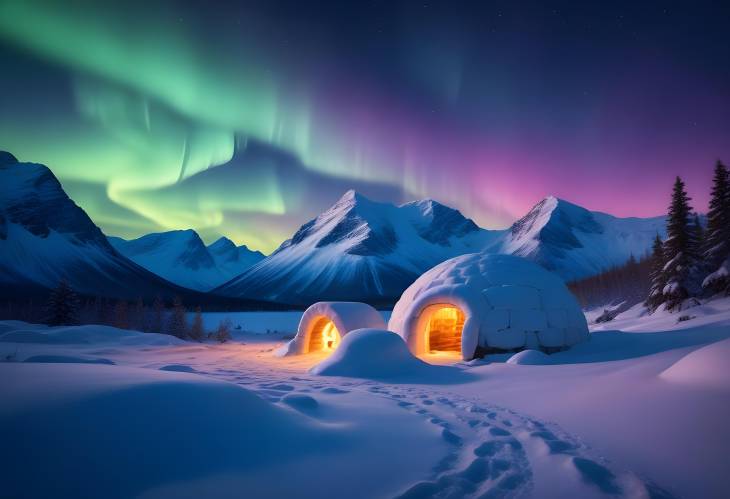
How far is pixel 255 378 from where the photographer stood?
6773 mm

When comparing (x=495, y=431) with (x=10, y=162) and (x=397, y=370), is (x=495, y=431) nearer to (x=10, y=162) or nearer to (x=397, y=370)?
(x=397, y=370)

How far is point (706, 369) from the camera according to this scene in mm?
3809

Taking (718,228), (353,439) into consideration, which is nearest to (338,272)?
(718,228)

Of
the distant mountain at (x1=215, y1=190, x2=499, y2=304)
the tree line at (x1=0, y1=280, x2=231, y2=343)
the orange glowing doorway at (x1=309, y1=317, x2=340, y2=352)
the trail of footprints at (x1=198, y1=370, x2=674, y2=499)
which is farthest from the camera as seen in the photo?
the distant mountain at (x1=215, y1=190, x2=499, y2=304)

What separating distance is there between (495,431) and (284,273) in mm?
154014

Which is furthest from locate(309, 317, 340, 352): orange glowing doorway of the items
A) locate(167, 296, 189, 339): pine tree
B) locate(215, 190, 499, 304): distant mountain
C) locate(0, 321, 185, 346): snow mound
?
locate(215, 190, 499, 304): distant mountain

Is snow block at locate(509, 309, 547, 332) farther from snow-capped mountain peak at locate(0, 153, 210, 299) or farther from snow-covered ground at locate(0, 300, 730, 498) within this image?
snow-capped mountain peak at locate(0, 153, 210, 299)

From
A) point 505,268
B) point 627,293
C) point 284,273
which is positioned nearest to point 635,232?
point 284,273

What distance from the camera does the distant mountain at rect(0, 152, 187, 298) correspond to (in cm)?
8462

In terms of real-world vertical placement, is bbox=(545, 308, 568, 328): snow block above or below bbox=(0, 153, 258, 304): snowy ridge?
below

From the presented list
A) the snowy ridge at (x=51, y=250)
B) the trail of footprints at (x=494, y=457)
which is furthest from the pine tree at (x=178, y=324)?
the snowy ridge at (x=51, y=250)

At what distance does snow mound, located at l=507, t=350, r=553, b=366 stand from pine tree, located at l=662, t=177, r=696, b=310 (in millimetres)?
13466

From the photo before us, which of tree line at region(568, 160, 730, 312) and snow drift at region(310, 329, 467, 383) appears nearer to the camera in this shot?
snow drift at region(310, 329, 467, 383)

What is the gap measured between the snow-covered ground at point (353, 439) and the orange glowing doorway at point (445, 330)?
24.7ft
